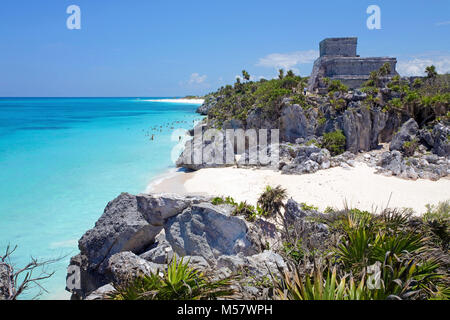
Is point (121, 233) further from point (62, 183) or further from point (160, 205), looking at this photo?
point (62, 183)

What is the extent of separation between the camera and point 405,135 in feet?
55.2

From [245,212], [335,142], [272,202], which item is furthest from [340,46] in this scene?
[245,212]

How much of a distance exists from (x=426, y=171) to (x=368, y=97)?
23.6 ft

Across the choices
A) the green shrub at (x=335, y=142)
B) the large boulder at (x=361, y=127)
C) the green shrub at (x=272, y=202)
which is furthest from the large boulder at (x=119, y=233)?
the large boulder at (x=361, y=127)

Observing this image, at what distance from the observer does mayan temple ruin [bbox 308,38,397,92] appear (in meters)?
26.3

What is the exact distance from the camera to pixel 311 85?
2800 centimetres

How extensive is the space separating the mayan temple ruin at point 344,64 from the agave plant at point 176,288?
82.8ft

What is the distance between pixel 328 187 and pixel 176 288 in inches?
407

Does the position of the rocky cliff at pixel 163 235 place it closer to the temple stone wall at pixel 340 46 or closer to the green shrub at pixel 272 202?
the green shrub at pixel 272 202

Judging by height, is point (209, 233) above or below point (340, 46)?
below

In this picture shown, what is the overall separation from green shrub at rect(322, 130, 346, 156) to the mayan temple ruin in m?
9.52

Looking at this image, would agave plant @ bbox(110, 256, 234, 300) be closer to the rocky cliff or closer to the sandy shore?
the rocky cliff

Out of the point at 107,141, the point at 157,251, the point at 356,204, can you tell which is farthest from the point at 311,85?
the point at 157,251

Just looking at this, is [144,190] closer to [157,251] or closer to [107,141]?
[157,251]
